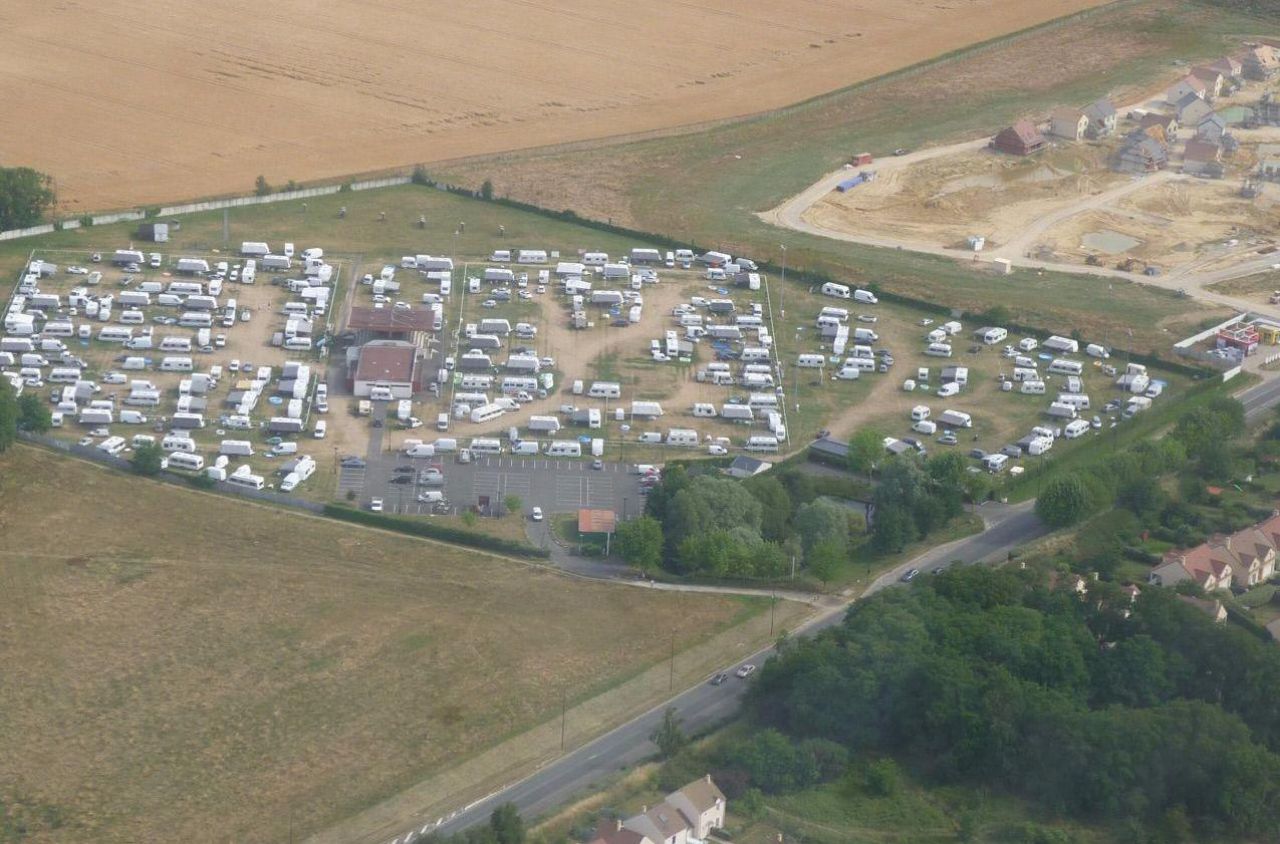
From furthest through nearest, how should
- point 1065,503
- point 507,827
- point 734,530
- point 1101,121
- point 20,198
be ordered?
point 1101,121 < point 20,198 < point 1065,503 < point 734,530 < point 507,827

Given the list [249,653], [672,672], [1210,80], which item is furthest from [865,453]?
[1210,80]

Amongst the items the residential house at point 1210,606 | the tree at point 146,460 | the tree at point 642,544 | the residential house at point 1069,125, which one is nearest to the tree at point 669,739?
the tree at point 642,544

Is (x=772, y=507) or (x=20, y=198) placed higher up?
(x=20, y=198)

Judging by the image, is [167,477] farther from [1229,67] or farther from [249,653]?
[1229,67]

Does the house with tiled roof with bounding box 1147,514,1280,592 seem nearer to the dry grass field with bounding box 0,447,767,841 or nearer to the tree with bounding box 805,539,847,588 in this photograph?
the tree with bounding box 805,539,847,588

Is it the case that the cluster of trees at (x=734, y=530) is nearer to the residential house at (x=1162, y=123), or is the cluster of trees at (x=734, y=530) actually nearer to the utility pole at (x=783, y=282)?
the utility pole at (x=783, y=282)

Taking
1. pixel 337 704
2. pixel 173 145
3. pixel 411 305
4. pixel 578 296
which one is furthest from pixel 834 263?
pixel 337 704
